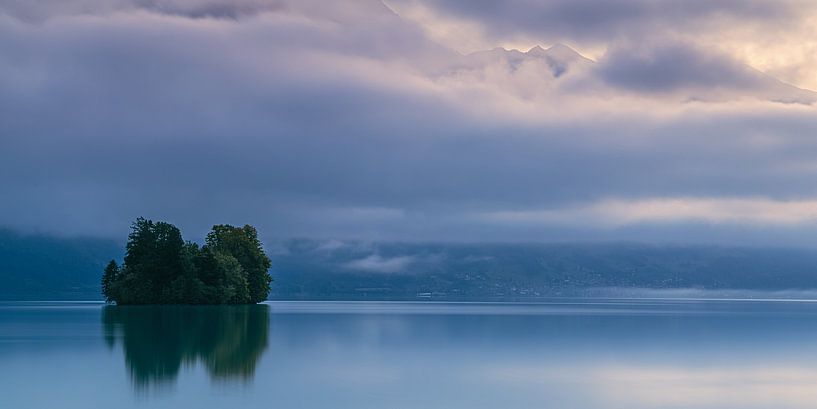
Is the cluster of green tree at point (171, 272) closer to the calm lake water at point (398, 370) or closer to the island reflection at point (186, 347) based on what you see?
the island reflection at point (186, 347)

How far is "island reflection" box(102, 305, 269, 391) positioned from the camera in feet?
129

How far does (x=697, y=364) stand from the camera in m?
47.0

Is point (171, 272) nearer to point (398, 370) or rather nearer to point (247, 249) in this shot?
point (247, 249)

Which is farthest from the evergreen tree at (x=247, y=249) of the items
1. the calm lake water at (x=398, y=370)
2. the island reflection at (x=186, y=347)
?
the calm lake water at (x=398, y=370)

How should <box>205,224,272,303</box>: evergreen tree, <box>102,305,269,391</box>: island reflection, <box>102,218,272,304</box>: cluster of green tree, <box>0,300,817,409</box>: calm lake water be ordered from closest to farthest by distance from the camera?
<box>0,300,817,409</box>: calm lake water < <box>102,305,269,391</box>: island reflection < <box>102,218,272,304</box>: cluster of green tree < <box>205,224,272,303</box>: evergreen tree

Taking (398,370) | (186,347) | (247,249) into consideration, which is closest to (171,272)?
(247,249)

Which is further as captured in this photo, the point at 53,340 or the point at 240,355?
the point at 53,340

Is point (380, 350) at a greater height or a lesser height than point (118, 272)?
lesser

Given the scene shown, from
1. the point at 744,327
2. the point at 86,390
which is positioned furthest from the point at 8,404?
the point at 744,327

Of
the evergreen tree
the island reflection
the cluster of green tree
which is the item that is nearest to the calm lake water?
the island reflection

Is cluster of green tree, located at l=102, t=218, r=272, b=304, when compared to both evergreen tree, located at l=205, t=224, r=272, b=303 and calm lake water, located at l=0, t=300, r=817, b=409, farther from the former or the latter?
calm lake water, located at l=0, t=300, r=817, b=409

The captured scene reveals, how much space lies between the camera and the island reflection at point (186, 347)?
39344 mm

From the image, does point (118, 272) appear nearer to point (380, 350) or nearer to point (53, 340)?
point (53, 340)

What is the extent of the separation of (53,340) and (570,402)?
36.8 m
